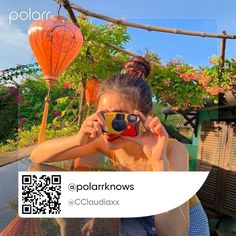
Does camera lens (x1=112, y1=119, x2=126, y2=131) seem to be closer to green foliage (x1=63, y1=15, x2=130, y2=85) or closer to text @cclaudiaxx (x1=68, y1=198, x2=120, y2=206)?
text @cclaudiaxx (x1=68, y1=198, x2=120, y2=206)

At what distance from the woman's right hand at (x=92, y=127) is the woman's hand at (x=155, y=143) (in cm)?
7

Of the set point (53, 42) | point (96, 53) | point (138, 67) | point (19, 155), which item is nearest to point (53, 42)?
point (53, 42)

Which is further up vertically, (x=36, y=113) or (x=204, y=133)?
(x=36, y=113)

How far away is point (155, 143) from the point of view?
0.67m

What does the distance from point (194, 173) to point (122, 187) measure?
0.43 feet

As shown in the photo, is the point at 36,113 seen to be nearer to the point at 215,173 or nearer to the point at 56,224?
the point at 56,224

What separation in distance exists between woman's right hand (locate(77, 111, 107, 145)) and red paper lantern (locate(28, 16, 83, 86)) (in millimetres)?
1067

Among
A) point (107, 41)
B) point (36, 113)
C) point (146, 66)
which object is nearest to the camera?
point (146, 66)

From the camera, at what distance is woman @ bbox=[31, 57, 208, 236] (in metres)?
0.66

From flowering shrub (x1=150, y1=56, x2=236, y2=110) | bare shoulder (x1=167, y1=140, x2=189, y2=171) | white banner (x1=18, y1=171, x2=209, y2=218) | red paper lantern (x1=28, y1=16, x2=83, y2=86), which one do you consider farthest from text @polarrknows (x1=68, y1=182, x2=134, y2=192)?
flowering shrub (x1=150, y1=56, x2=236, y2=110)

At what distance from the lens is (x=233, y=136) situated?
117 inches

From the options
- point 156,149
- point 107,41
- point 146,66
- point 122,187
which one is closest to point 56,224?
point 122,187

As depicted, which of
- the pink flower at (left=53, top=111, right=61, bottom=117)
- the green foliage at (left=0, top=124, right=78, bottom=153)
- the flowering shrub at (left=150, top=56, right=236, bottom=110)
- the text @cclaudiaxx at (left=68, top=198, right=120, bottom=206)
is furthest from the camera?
the flowering shrub at (left=150, top=56, right=236, bottom=110)

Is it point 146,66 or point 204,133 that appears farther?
point 204,133
